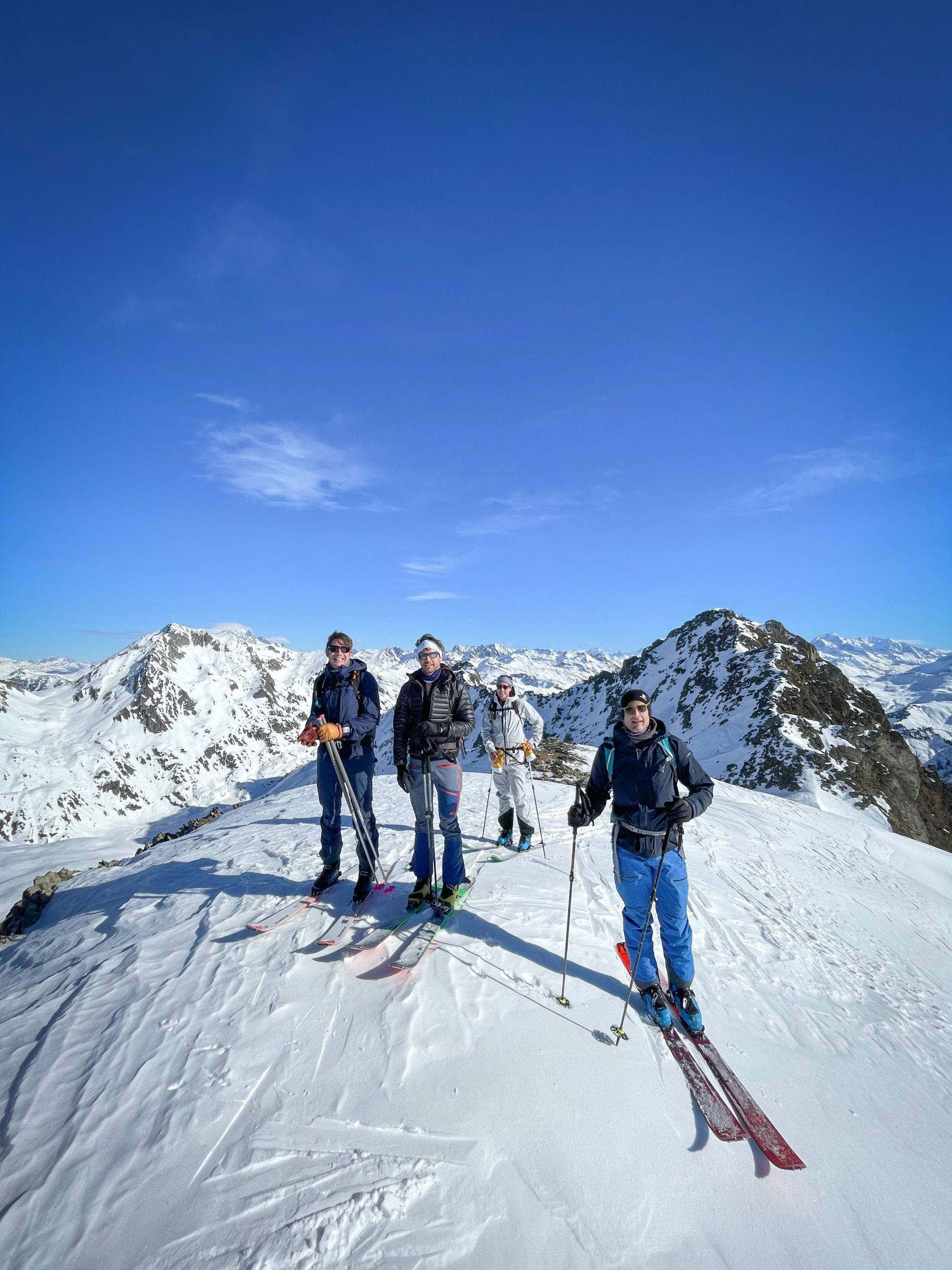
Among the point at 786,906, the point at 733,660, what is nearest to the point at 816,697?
the point at 733,660

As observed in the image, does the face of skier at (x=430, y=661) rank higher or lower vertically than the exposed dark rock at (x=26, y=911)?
higher

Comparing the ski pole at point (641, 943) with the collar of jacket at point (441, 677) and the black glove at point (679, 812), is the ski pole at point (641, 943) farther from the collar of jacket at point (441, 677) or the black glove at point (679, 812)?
the collar of jacket at point (441, 677)

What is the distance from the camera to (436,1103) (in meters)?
4.66

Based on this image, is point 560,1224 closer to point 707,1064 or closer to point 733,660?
point 707,1064

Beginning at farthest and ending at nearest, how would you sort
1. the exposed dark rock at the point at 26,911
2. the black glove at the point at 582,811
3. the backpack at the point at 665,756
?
1. the exposed dark rock at the point at 26,911
2. the black glove at the point at 582,811
3. the backpack at the point at 665,756

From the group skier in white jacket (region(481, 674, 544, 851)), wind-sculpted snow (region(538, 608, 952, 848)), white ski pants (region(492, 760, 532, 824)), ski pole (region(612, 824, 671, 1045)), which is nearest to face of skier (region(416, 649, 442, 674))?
ski pole (region(612, 824, 671, 1045))

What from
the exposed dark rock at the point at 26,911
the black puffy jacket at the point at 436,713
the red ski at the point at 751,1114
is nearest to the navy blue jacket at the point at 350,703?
the black puffy jacket at the point at 436,713

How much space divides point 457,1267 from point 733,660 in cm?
6864

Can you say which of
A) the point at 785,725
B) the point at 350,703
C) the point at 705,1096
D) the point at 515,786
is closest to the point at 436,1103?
the point at 705,1096

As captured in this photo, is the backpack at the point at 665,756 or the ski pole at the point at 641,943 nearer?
the ski pole at the point at 641,943

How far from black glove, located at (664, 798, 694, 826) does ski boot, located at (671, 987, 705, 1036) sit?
83.4 inches

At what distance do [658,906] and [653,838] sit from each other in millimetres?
874

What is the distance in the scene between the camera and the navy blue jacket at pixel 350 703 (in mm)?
7707

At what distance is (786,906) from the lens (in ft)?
37.0
